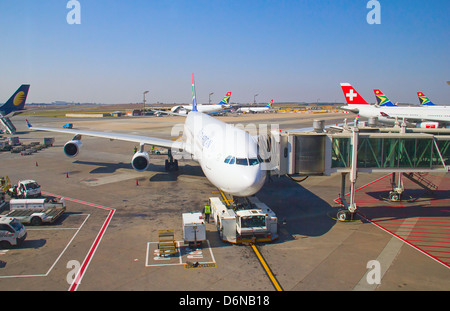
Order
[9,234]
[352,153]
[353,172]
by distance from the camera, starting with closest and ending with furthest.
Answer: [9,234]
[353,172]
[352,153]

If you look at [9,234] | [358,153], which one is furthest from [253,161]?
[9,234]

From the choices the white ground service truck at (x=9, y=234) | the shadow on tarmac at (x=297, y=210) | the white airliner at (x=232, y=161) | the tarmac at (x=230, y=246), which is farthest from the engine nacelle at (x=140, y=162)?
the white ground service truck at (x=9, y=234)

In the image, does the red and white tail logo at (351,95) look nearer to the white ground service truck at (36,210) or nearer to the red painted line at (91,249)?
the red painted line at (91,249)

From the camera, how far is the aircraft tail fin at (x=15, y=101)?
54391 millimetres

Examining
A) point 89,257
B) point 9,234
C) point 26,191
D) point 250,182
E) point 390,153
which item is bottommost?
point 89,257

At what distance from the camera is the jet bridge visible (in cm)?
1736

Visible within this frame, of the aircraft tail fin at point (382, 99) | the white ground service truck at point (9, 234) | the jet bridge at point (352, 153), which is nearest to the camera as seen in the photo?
the white ground service truck at point (9, 234)

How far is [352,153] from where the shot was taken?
17344mm

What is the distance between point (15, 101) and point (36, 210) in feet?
152

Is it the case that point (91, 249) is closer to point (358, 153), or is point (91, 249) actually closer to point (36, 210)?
point (36, 210)

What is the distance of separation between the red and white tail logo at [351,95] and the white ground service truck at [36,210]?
57.2 meters

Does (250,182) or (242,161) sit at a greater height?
(242,161)

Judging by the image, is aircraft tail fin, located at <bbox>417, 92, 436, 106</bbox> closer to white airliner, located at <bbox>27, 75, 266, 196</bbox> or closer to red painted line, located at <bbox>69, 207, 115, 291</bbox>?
white airliner, located at <bbox>27, 75, 266, 196</bbox>
